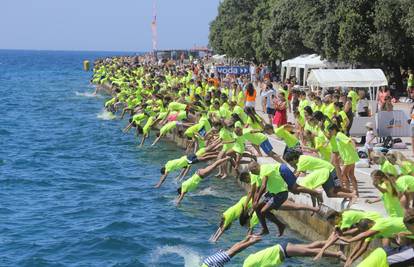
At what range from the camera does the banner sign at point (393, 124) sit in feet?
66.8

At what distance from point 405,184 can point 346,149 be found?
10.1 feet

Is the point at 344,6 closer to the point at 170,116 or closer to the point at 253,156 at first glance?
the point at 170,116

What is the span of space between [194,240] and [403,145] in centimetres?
799

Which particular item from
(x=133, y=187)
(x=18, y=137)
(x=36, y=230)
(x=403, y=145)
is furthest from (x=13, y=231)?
(x=18, y=137)

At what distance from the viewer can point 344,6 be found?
37.4m

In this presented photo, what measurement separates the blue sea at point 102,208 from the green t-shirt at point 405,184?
7.53 ft

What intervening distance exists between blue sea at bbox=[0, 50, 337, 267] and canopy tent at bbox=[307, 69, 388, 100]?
19.6ft

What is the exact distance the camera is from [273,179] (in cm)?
1302

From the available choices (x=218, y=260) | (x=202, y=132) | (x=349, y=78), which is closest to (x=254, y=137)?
(x=202, y=132)

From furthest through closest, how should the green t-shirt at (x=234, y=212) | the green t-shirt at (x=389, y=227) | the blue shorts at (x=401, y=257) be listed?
the green t-shirt at (x=234, y=212) → the green t-shirt at (x=389, y=227) → the blue shorts at (x=401, y=257)

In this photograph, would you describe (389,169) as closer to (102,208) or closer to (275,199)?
(275,199)

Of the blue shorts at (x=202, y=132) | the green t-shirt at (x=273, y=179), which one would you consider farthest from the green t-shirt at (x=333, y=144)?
the blue shorts at (x=202, y=132)

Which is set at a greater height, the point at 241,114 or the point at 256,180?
the point at 241,114

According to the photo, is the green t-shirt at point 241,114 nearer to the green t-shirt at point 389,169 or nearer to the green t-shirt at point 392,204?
→ the green t-shirt at point 389,169
